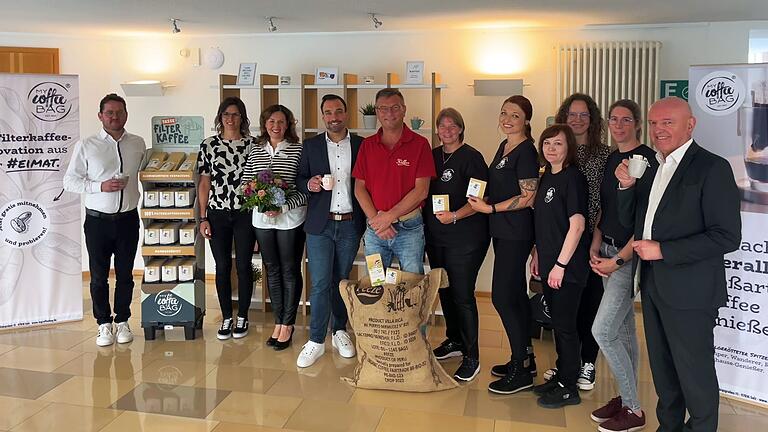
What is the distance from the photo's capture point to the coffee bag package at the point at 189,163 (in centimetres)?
446

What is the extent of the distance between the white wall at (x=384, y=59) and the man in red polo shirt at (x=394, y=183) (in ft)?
7.17

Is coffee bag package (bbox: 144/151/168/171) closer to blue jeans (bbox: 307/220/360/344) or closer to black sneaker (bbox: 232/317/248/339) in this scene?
black sneaker (bbox: 232/317/248/339)

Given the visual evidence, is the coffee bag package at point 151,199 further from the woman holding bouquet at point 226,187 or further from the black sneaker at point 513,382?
the black sneaker at point 513,382

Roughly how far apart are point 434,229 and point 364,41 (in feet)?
9.14

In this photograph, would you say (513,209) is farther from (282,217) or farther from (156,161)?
(156,161)

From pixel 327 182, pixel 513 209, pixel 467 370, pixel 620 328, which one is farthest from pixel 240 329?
pixel 620 328

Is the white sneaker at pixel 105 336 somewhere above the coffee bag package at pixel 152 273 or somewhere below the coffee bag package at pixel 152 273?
below

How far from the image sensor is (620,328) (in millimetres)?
3123

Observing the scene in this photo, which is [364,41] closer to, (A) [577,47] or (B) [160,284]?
(A) [577,47]

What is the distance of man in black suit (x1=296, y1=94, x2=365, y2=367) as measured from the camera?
383 centimetres

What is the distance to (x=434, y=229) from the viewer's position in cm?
360

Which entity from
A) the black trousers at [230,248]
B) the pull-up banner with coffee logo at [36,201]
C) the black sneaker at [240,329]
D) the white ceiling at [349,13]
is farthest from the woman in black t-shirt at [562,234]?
the pull-up banner with coffee logo at [36,201]

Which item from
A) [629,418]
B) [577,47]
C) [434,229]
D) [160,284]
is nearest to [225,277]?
[160,284]

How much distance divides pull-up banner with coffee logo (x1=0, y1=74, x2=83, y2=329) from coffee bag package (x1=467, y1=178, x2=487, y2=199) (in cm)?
297
